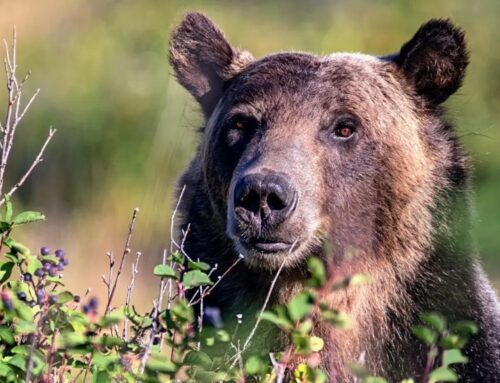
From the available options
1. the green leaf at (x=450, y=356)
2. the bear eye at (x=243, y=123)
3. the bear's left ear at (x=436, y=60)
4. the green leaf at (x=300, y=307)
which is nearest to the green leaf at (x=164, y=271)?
the green leaf at (x=300, y=307)

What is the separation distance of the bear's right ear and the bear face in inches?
1.6

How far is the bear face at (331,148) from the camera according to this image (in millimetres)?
5855

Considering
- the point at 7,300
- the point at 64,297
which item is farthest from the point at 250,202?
the point at 7,300

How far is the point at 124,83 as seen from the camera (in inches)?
635

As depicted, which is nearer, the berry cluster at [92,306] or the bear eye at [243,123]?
the berry cluster at [92,306]

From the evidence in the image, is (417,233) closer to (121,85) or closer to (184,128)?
(184,128)

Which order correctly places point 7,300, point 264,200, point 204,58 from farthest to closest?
point 204,58
point 264,200
point 7,300

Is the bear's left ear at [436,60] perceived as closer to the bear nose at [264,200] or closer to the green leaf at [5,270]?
the bear nose at [264,200]

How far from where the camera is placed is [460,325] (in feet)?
14.3

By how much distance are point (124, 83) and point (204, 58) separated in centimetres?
913

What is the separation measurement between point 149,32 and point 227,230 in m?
11.3

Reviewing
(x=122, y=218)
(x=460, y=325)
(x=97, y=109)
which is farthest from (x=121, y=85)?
(x=460, y=325)

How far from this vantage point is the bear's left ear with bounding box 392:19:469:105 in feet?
21.7

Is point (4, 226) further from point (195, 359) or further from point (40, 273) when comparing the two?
point (195, 359)
